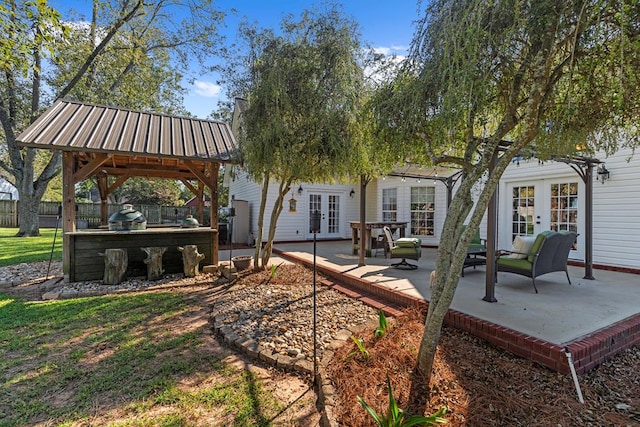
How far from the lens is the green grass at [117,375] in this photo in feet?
7.61

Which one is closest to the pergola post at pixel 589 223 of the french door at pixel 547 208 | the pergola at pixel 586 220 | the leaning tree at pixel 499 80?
the pergola at pixel 586 220

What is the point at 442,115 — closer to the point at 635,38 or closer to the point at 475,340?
the point at 635,38

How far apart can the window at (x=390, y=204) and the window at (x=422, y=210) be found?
29.2 inches

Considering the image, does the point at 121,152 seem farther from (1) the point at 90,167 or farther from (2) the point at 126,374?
(2) the point at 126,374

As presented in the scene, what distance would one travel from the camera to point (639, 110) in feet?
9.36

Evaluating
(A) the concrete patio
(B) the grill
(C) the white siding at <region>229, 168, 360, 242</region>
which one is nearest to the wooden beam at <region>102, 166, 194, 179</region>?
(B) the grill

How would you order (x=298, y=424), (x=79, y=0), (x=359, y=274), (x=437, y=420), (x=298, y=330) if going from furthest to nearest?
1. (x=79, y=0)
2. (x=359, y=274)
3. (x=298, y=330)
4. (x=298, y=424)
5. (x=437, y=420)

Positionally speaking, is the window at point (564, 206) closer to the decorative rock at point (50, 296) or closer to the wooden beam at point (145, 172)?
the wooden beam at point (145, 172)

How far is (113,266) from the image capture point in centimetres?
582

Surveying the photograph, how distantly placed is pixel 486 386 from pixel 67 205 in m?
7.27

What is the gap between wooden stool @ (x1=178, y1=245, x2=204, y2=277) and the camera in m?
6.44

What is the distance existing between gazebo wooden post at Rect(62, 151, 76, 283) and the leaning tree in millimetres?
6091

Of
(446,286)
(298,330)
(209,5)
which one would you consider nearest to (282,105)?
(298,330)

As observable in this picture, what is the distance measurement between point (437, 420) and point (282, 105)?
186 inches
